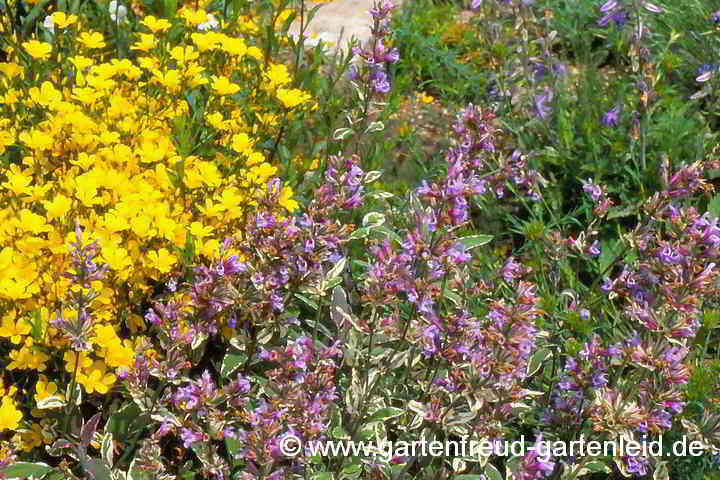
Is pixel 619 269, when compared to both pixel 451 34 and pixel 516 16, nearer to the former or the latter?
pixel 516 16

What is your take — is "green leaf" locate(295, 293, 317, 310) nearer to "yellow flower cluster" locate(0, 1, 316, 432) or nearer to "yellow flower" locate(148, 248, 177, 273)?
"yellow flower cluster" locate(0, 1, 316, 432)

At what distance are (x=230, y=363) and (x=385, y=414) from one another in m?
0.44

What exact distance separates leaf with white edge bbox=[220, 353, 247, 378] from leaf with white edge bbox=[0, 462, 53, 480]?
50 centimetres

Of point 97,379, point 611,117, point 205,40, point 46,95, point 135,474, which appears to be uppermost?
point 205,40

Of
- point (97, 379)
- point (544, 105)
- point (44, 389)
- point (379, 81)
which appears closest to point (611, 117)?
point (544, 105)

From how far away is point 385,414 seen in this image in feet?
7.61

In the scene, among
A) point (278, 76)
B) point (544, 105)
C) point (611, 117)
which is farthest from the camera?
point (544, 105)

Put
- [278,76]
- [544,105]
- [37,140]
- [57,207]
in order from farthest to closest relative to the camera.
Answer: [544,105] < [278,76] < [37,140] < [57,207]

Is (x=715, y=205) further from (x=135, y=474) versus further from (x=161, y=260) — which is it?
(x=135, y=474)

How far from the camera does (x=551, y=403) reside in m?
2.68

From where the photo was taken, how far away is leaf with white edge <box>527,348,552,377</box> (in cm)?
257

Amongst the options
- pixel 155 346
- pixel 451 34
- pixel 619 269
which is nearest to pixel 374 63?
pixel 155 346

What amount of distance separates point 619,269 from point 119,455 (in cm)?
209

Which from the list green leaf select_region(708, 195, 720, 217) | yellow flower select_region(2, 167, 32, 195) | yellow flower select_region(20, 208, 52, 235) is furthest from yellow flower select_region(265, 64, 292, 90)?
green leaf select_region(708, 195, 720, 217)
